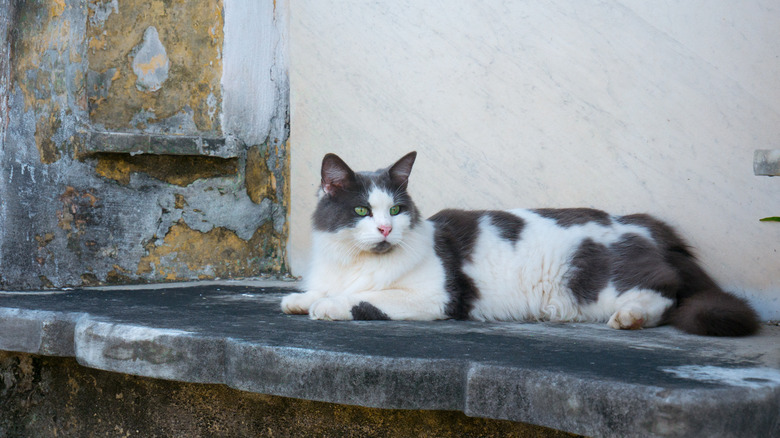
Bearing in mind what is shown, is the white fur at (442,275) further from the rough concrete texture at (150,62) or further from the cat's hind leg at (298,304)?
the rough concrete texture at (150,62)

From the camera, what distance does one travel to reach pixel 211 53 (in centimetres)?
410

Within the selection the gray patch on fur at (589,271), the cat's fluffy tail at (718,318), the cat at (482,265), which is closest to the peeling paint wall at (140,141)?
the cat at (482,265)

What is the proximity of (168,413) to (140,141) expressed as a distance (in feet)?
5.06

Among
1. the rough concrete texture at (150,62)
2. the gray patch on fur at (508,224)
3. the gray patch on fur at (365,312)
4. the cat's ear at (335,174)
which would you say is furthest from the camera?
the rough concrete texture at (150,62)

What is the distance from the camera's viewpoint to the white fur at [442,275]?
9.37ft

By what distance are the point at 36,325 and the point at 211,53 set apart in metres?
1.94

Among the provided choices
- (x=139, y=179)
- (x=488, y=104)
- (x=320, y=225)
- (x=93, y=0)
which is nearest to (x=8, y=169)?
(x=139, y=179)

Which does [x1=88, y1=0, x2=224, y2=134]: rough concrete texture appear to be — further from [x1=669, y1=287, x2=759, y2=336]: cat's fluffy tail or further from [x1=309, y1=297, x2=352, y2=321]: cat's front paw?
[x1=669, y1=287, x2=759, y2=336]: cat's fluffy tail

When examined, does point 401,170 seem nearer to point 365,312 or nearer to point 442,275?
point 442,275

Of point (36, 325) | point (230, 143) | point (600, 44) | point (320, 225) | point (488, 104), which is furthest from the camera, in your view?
point (230, 143)

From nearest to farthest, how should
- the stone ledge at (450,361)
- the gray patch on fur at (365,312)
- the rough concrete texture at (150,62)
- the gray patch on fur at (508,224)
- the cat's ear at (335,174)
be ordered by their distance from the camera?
the stone ledge at (450,361), the gray patch on fur at (365,312), the cat's ear at (335,174), the gray patch on fur at (508,224), the rough concrete texture at (150,62)

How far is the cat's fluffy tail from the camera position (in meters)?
2.48

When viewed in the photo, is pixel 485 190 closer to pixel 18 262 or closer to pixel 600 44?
pixel 600 44

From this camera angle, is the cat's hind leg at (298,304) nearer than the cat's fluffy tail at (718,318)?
No
